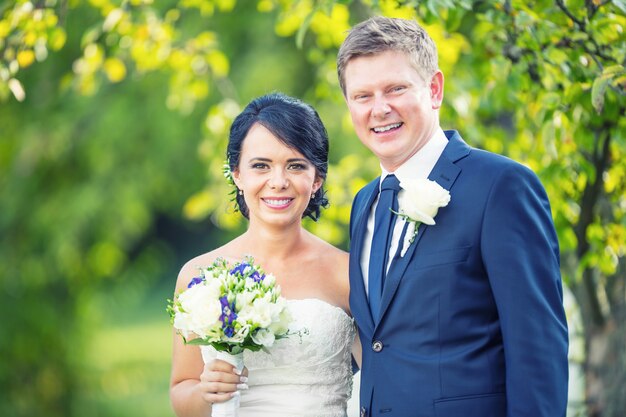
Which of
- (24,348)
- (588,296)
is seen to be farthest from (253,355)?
(24,348)

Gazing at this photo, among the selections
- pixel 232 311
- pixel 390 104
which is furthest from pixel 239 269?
pixel 390 104

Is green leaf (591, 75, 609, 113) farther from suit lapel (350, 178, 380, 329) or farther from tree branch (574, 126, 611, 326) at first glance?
tree branch (574, 126, 611, 326)

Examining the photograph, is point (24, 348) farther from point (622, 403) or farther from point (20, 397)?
point (622, 403)

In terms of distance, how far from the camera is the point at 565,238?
433 centimetres

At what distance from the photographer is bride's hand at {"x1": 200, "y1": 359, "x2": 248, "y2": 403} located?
10.1 ft

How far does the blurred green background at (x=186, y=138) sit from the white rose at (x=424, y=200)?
76cm

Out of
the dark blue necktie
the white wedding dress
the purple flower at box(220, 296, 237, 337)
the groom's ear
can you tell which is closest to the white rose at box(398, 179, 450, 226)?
the dark blue necktie

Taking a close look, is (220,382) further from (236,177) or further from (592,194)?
(592,194)

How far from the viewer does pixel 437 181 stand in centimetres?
294

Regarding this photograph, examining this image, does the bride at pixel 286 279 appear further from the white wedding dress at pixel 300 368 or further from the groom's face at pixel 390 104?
the groom's face at pixel 390 104

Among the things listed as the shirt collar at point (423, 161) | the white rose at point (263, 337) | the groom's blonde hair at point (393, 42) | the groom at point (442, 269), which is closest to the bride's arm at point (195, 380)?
the white rose at point (263, 337)

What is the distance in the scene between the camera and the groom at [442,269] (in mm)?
2668

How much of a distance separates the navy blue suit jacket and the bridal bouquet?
366 mm

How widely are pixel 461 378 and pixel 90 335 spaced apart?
7.18m
